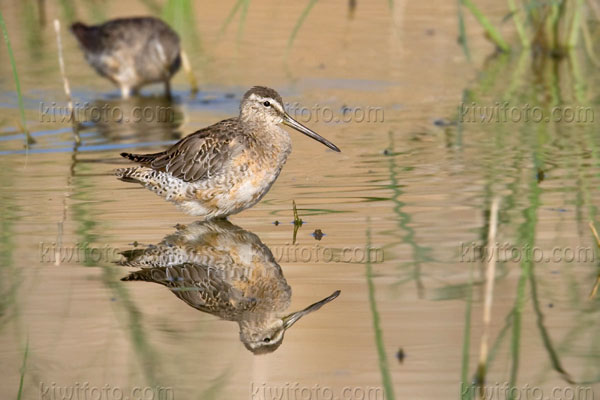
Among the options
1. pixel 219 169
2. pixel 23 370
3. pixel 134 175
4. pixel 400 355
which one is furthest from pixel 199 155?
pixel 400 355

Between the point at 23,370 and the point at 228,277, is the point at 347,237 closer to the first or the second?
the point at 228,277

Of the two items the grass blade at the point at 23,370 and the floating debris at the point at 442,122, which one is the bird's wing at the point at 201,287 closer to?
the grass blade at the point at 23,370

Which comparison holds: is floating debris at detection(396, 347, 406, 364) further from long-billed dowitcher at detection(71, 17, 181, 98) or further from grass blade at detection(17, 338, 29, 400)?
long-billed dowitcher at detection(71, 17, 181, 98)

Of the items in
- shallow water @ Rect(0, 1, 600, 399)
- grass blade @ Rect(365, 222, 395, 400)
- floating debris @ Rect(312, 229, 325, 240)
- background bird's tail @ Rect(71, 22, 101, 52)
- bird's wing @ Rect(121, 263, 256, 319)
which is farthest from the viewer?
background bird's tail @ Rect(71, 22, 101, 52)

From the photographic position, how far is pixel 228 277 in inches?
223

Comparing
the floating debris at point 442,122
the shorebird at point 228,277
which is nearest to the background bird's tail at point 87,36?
the floating debris at point 442,122

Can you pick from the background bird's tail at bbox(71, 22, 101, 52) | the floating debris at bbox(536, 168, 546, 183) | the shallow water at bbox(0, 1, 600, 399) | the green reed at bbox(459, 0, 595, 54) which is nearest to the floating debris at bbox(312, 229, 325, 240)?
the shallow water at bbox(0, 1, 600, 399)

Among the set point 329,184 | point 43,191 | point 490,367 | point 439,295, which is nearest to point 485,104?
point 329,184

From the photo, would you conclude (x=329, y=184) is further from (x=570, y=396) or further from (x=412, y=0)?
(x=412, y=0)

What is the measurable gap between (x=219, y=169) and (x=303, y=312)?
6.15 feet

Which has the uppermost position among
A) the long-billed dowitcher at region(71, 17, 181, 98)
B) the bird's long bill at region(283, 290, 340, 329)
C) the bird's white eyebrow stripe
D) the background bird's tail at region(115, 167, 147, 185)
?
the long-billed dowitcher at region(71, 17, 181, 98)

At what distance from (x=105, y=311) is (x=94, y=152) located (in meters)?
3.86

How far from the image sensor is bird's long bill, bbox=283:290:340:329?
505 centimetres

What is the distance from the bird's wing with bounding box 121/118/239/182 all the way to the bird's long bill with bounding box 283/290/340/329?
5.75 ft
